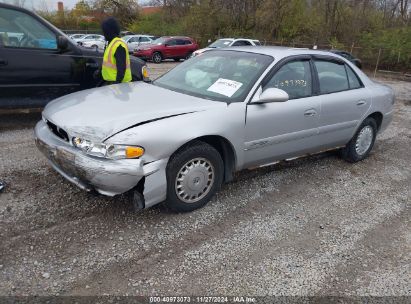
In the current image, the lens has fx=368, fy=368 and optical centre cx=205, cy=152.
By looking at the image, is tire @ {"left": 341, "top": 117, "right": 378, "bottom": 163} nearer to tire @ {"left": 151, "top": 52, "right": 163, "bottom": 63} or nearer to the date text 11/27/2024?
the date text 11/27/2024

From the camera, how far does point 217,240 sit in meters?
3.26

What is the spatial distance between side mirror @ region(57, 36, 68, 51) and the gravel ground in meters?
2.09

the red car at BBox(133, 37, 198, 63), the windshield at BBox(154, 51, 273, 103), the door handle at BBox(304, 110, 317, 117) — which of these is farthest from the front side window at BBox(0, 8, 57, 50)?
the red car at BBox(133, 37, 198, 63)

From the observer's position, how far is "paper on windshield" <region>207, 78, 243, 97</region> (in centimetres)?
382

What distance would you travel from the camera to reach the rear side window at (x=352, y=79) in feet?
16.3

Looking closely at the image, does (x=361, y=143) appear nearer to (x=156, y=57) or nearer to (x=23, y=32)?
(x=23, y=32)

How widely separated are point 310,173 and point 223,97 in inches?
72.2

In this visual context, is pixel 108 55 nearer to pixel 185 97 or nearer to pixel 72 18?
pixel 185 97

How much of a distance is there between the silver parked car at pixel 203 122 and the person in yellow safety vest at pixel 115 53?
2.12ft

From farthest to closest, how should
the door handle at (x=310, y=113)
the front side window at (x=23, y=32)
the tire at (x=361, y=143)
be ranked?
1. the front side window at (x=23, y=32)
2. the tire at (x=361, y=143)
3. the door handle at (x=310, y=113)

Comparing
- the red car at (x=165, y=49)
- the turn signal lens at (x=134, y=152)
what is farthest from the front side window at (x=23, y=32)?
the red car at (x=165, y=49)

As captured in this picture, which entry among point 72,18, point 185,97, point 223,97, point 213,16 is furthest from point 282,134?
point 72,18

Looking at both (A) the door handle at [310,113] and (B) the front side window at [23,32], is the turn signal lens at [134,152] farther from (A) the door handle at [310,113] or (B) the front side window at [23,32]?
(B) the front side window at [23,32]

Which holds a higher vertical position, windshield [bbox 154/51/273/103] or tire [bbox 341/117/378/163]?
windshield [bbox 154/51/273/103]
